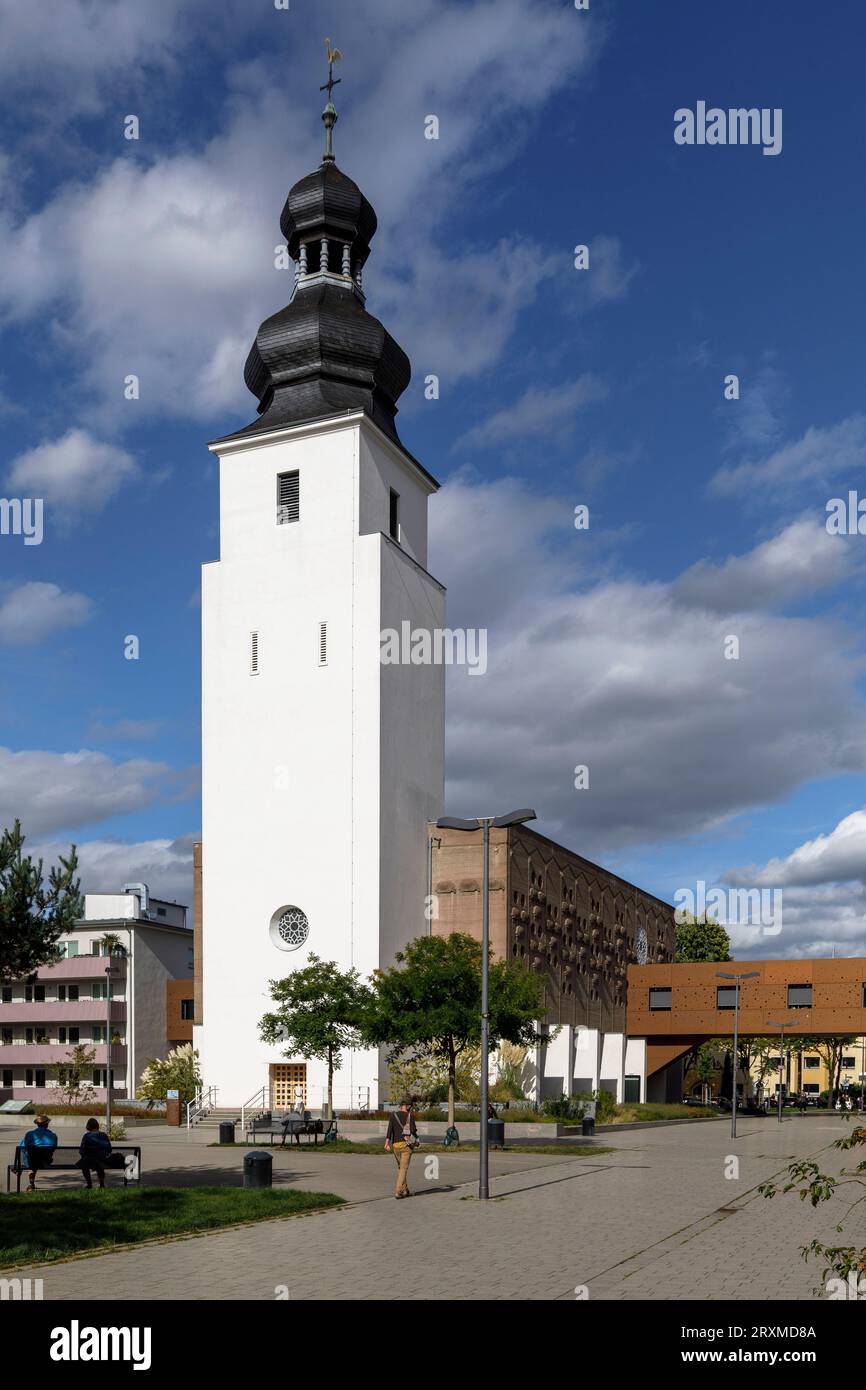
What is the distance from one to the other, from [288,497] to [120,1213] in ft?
137

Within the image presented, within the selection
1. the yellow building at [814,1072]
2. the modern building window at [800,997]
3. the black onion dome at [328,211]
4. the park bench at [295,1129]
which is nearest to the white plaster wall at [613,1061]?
the modern building window at [800,997]

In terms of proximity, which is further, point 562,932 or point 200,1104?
point 562,932

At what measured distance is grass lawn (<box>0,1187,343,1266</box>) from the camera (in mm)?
15641

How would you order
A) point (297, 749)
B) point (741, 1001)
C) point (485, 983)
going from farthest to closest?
point (741, 1001) → point (297, 749) → point (485, 983)

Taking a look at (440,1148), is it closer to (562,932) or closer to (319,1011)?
(319,1011)

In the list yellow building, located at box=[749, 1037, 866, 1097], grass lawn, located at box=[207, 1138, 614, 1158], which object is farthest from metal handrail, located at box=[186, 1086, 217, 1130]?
yellow building, located at box=[749, 1037, 866, 1097]

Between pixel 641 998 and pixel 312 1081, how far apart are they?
28169 mm

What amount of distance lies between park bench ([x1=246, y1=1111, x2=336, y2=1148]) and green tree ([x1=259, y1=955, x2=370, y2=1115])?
1.23m

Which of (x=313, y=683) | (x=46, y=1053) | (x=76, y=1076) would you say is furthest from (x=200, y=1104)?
(x=46, y=1053)

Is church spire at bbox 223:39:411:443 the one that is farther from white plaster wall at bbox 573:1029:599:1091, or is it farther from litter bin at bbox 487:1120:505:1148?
litter bin at bbox 487:1120:505:1148

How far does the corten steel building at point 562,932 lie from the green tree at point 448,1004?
9103 mm

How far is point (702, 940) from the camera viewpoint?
332 feet

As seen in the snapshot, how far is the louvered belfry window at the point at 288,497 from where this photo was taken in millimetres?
56938
